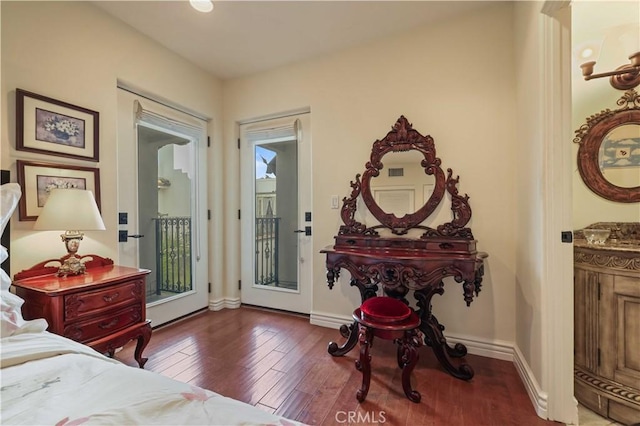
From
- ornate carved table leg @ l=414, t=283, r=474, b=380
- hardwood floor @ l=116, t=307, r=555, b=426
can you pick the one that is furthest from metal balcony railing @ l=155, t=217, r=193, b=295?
ornate carved table leg @ l=414, t=283, r=474, b=380

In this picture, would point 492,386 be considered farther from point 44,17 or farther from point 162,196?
point 44,17

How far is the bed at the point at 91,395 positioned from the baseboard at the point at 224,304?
7.52 feet

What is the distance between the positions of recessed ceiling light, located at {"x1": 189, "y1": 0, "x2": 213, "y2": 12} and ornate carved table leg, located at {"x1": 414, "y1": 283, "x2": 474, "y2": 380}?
264 centimetres

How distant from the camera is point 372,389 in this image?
70.2 inches

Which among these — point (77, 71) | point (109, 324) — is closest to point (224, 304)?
point (109, 324)

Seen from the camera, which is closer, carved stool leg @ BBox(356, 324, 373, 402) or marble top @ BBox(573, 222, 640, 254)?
carved stool leg @ BBox(356, 324, 373, 402)

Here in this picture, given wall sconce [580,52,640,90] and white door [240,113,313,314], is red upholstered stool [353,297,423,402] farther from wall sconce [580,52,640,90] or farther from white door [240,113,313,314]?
wall sconce [580,52,640,90]

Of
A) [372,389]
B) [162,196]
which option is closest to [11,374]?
[372,389]

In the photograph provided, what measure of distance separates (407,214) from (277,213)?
1.46 m

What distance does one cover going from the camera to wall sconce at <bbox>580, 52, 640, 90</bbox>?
6.15ft

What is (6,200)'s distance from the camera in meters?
1.39

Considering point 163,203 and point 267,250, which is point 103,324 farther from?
point 267,250

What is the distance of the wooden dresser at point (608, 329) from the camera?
150 centimetres

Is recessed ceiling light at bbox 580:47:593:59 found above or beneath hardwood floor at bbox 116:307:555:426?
above
